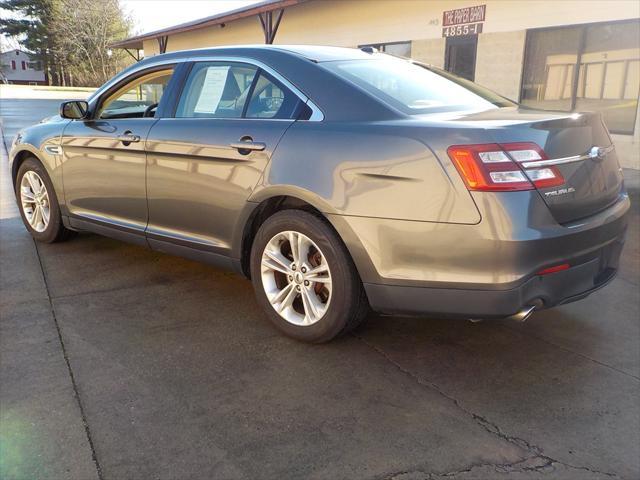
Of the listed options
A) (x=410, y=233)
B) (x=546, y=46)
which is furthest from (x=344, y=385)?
(x=546, y=46)

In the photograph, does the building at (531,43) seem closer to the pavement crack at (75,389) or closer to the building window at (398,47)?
the building window at (398,47)

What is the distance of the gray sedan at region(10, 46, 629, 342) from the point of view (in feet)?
9.02

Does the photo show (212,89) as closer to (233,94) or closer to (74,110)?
(233,94)

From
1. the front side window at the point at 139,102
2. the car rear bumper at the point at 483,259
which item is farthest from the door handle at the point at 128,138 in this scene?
the car rear bumper at the point at 483,259

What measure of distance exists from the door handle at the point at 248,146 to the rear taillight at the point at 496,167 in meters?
1.15

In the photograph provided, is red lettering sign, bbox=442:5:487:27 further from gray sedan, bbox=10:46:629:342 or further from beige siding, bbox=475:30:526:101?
gray sedan, bbox=10:46:629:342

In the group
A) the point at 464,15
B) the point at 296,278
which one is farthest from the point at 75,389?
the point at 464,15

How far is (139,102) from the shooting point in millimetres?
5496

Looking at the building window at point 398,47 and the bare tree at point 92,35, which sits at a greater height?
the bare tree at point 92,35

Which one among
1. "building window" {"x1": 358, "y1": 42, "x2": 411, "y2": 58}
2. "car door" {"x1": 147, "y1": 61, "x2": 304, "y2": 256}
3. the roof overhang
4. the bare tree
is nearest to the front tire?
"car door" {"x1": 147, "y1": 61, "x2": 304, "y2": 256}

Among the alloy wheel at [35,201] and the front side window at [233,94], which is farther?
the alloy wheel at [35,201]

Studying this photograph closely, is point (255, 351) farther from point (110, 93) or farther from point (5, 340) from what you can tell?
point (110, 93)

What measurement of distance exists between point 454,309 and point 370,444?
78cm

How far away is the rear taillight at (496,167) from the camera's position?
8.83 feet
